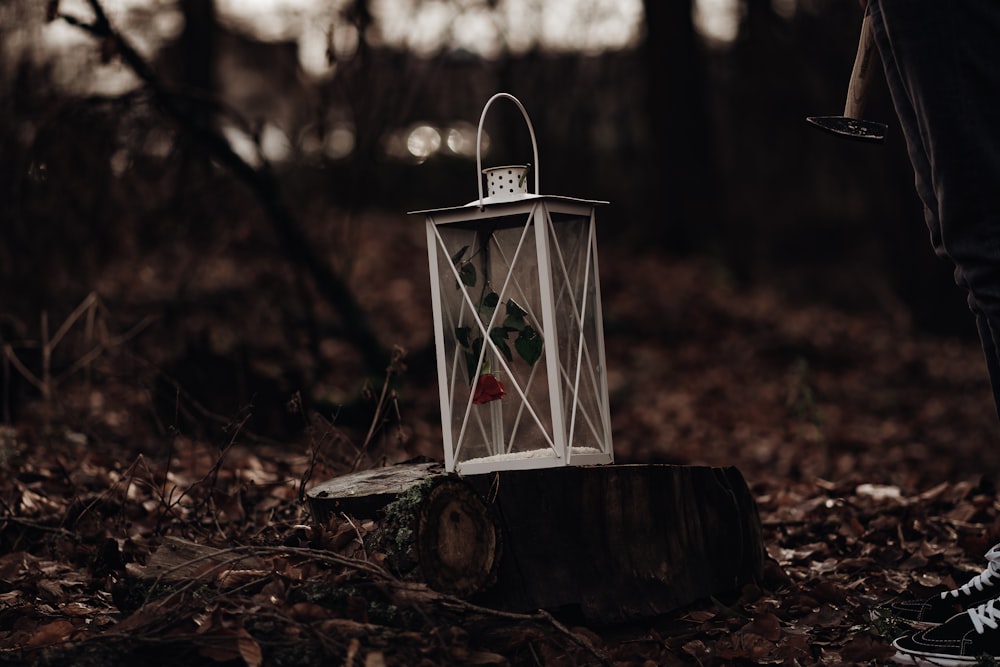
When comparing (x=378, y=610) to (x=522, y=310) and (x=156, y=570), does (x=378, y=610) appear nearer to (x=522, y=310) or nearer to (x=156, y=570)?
(x=156, y=570)

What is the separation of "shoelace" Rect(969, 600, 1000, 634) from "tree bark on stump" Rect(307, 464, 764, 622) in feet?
2.44

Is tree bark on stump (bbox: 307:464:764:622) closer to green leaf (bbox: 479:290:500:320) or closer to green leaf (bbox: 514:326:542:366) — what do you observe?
green leaf (bbox: 514:326:542:366)

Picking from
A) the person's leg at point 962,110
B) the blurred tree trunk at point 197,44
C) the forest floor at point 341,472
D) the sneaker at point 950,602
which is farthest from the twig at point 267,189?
the blurred tree trunk at point 197,44

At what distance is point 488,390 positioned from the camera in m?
2.77

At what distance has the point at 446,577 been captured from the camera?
255cm

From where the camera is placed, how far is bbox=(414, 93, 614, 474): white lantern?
8.89ft

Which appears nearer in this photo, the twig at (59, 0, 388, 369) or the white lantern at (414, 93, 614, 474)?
the white lantern at (414, 93, 614, 474)

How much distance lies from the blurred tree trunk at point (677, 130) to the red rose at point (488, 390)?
392 inches

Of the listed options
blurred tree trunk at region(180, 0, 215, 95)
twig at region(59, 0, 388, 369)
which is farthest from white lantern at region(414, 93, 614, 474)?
blurred tree trunk at region(180, 0, 215, 95)

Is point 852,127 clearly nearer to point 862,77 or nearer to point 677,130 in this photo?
point 862,77

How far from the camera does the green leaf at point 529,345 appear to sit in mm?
2762

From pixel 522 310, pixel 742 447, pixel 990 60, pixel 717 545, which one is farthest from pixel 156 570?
pixel 742 447

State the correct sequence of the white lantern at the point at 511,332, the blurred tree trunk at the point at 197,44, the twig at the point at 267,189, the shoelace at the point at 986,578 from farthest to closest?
the blurred tree trunk at the point at 197,44
the twig at the point at 267,189
the white lantern at the point at 511,332
the shoelace at the point at 986,578

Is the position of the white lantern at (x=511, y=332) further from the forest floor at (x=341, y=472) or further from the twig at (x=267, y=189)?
the twig at (x=267, y=189)
